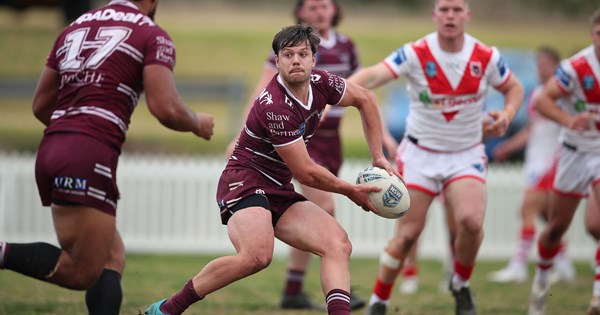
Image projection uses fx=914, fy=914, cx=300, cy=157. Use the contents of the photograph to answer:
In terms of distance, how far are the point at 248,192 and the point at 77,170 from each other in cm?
117

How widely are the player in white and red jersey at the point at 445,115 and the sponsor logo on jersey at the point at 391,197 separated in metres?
1.46

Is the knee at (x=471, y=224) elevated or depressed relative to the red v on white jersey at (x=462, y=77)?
depressed

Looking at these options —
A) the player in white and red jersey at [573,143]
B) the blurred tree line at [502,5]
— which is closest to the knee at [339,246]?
the player in white and red jersey at [573,143]

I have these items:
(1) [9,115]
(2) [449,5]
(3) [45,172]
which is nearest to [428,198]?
(2) [449,5]

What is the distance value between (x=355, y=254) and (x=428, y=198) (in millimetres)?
A: 7225

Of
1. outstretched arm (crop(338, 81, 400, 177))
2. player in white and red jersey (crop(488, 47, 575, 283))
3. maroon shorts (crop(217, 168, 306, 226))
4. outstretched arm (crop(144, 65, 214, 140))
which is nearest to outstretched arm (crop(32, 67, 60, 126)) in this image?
outstretched arm (crop(144, 65, 214, 140))

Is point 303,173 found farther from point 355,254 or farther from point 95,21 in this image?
point 355,254

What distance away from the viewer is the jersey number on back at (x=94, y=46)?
5500 millimetres

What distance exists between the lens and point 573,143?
8.19 m

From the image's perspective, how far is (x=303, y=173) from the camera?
19.0ft

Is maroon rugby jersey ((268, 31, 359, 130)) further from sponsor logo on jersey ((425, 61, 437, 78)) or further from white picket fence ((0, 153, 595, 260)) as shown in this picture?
white picket fence ((0, 153, 595, 260))

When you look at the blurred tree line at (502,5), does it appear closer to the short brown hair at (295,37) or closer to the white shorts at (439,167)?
the white shorts at (439,167)

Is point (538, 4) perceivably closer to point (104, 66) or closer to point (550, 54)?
point (550, 54)

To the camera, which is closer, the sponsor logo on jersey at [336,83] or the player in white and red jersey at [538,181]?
the sponsor logo on jersey at [336,83]
